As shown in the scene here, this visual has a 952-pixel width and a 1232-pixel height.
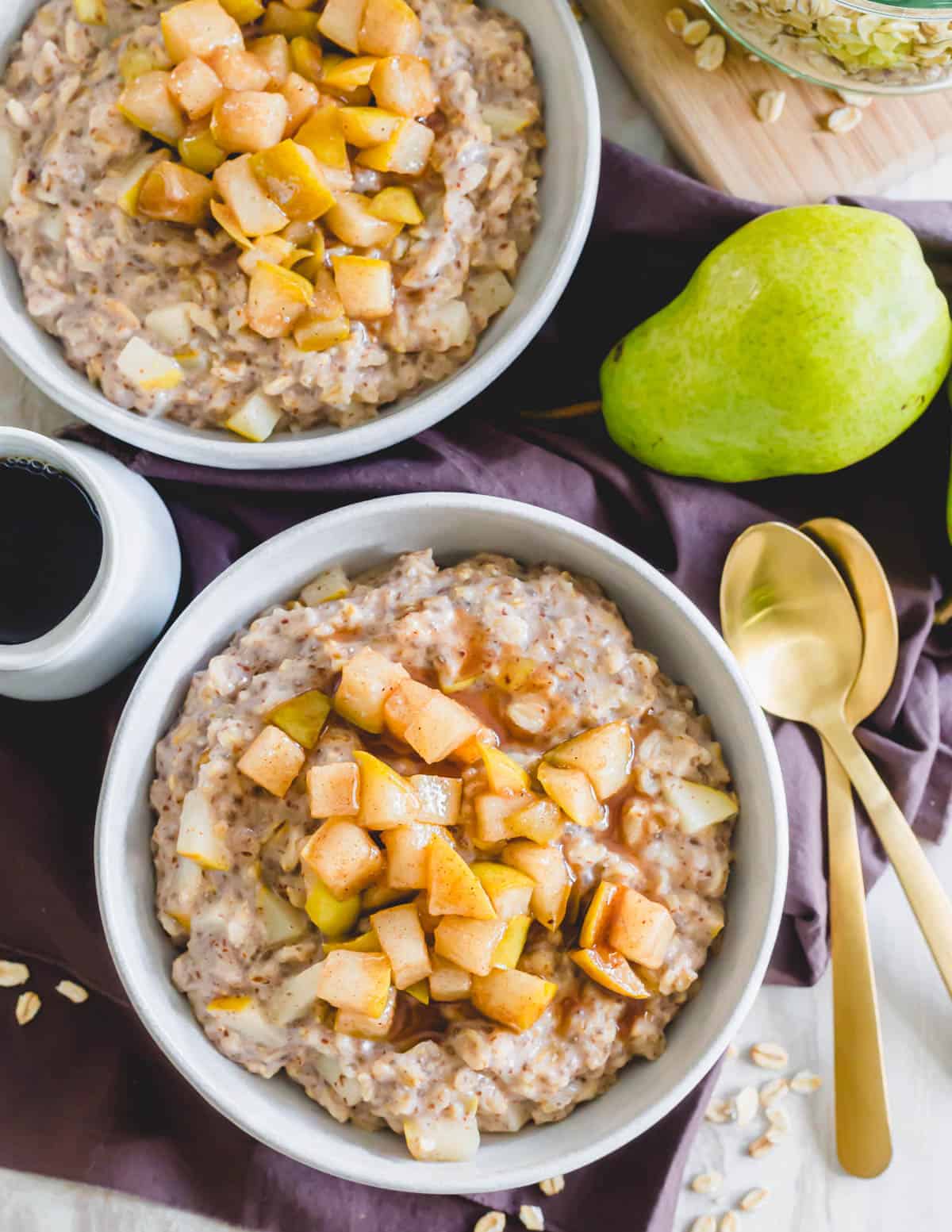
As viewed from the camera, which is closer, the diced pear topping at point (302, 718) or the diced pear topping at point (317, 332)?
the diced pear topping at point (302, 718)

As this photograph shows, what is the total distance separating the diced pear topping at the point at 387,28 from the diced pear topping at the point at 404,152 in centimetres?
11

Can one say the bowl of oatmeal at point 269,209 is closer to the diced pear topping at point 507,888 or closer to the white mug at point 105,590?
the white mug at point 105,590

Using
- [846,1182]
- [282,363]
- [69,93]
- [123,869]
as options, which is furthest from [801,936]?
[69,93]

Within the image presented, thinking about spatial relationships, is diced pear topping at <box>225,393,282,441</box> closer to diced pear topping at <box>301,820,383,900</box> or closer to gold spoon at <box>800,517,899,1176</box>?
diced pear topping at <box>301,820,383,900</box>

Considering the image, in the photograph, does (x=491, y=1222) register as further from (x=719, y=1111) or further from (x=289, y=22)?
(x=289, y=22)

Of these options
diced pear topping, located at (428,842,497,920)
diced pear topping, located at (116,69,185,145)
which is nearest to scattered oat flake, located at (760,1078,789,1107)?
diced pear topping, located at (428,842,497,920)

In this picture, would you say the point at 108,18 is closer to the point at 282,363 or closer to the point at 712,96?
the point at 282,363

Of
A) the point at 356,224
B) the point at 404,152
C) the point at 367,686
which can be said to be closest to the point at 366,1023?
the point at 367,686

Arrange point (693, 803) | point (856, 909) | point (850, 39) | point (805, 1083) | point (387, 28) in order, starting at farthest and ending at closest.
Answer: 1. point (805, 1083)
2. point (856, 909)
3. point (850, 39)
4. point (387, 28)
5. point (693, 803)

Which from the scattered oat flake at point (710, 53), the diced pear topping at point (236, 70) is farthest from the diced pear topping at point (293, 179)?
the scattered oat flake at point (710, 53)

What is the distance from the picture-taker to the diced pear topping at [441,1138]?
4.89ft

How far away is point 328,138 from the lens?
1.65 meters

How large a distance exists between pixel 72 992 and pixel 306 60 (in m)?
1.46

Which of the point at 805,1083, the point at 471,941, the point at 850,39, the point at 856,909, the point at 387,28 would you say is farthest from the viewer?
the point at 805,1083
